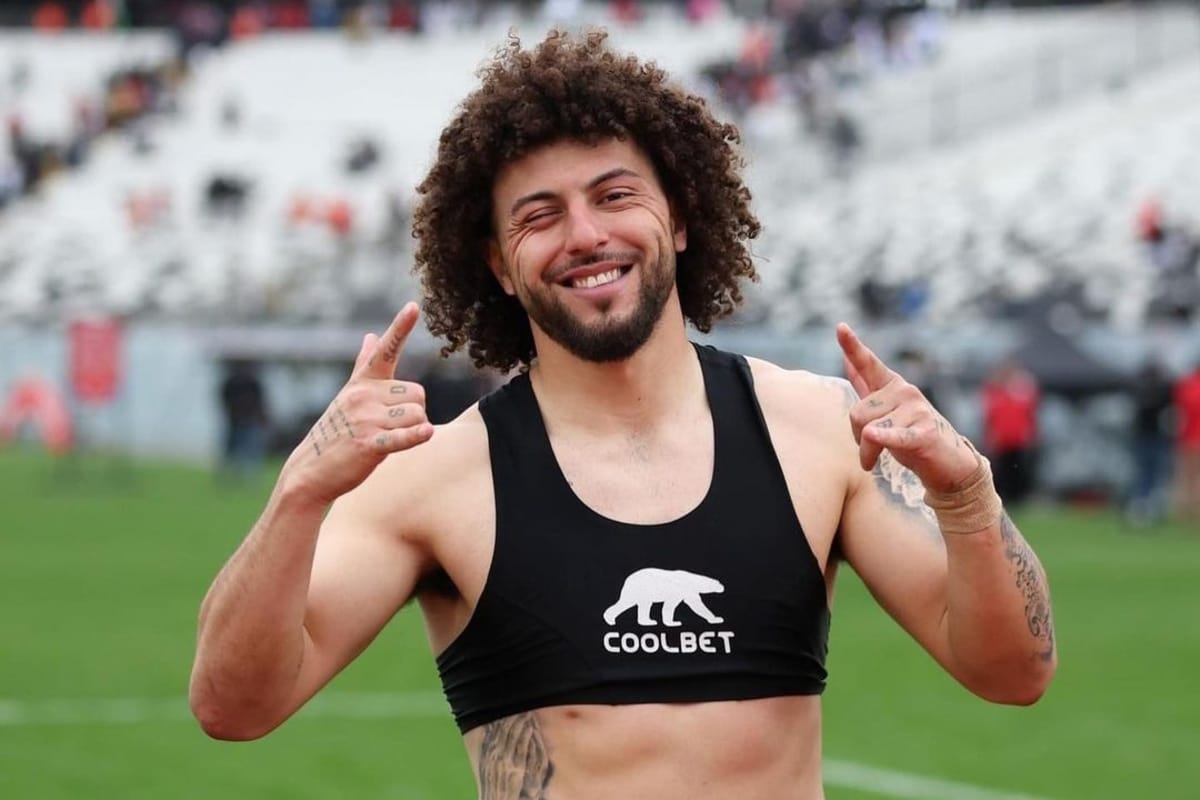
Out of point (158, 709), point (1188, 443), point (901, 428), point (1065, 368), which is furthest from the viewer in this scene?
point (1065, 368)

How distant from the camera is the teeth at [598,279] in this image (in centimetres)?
421

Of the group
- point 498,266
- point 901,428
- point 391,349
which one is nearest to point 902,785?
point 498,266

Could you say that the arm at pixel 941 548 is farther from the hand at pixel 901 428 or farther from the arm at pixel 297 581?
the arm at pixel 297 581

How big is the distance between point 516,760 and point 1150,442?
20990 mm

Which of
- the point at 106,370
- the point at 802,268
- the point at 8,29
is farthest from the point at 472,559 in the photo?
the point at 8,29

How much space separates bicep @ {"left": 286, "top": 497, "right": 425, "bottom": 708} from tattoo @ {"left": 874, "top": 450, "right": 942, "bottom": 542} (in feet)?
3.00

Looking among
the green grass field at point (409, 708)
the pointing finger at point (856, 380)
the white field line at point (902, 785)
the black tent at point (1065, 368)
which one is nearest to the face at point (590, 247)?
the pointing finger at point (856, 380)

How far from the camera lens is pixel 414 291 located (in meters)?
35.0

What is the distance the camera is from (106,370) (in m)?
31.4

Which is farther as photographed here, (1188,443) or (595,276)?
(1188,443)

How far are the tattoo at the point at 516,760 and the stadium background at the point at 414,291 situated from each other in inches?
234

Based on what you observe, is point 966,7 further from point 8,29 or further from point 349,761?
point 349,761

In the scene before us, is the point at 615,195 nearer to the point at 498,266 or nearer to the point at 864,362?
the point at 498,266

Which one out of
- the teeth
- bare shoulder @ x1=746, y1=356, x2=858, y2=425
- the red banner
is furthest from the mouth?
the red banner
